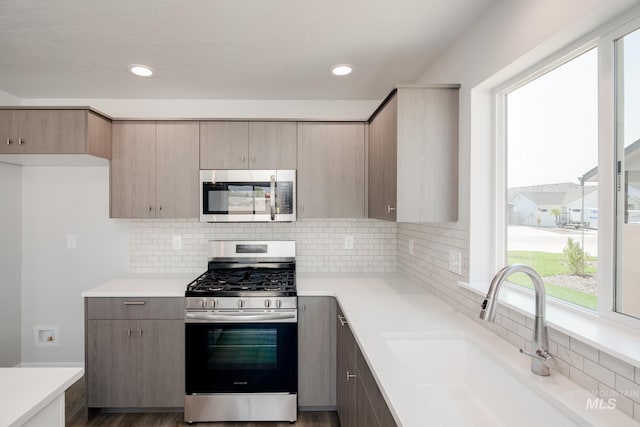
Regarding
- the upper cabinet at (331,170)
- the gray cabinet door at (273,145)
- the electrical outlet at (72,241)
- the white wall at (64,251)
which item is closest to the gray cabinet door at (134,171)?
the white wall at (64,251)

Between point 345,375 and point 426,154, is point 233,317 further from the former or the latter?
point 426,154

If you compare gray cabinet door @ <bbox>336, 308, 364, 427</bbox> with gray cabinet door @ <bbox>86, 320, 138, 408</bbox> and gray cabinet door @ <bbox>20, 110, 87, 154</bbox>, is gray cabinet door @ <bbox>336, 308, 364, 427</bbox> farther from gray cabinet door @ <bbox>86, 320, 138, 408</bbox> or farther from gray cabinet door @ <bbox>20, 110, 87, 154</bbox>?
gray cabinet door @ <bbox>20, 110, 87, 154</bbox>

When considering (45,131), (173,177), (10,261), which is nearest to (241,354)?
(173,177)

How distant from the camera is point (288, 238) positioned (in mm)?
3182

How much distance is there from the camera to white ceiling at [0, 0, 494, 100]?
1712 millimetres

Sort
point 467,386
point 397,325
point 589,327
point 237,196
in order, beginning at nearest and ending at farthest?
point 589,327, point 467,386, point 397,325, point 237,196

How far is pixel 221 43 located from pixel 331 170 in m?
1.25

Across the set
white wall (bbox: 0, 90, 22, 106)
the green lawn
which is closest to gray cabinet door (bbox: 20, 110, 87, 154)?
white wall (bbox: 0, 90, 22, 106)

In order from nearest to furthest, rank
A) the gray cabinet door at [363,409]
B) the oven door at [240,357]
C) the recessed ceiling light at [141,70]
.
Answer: the gray cabinet door at [363,409], the recessed ceiling light at [141,70], the oven door at [240,357]

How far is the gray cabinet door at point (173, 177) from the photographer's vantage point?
9.34 ft

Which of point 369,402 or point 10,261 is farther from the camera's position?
point 10,261

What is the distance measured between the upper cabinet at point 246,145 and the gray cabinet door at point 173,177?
0.51 ft

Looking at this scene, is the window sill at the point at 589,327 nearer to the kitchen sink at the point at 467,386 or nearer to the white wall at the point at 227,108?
the kitchen sink at the point at 467,386

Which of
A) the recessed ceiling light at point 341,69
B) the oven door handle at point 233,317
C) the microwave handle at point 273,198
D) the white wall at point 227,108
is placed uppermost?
the recessed ceiling light at point 341,69
